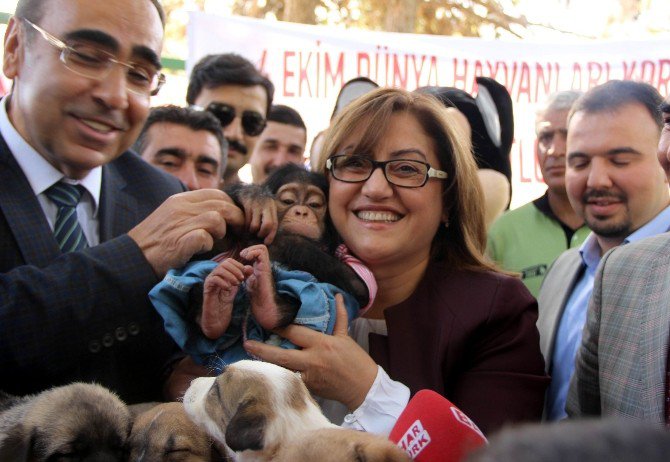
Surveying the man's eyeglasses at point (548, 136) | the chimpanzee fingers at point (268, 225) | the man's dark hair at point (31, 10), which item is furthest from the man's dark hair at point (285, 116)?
the chimpanzee fingers at point (268, 225)

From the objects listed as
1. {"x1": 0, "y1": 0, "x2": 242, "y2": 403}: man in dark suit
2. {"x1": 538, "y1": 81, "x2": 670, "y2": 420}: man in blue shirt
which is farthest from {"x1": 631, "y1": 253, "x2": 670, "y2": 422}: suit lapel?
{"x1": 0, "y1": 0, "x2": 242, "y2": 403}: man in dark suit

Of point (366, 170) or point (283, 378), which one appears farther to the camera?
point (366, 170)

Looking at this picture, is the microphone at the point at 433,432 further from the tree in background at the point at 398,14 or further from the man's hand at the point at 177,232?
the tree in background at the point at 398,14

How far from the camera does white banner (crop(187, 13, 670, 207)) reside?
260 inches

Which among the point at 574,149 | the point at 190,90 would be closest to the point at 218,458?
the point at 574,149

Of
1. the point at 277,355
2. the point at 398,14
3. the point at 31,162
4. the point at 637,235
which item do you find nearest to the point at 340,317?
the point at 277,355

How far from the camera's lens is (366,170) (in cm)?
294

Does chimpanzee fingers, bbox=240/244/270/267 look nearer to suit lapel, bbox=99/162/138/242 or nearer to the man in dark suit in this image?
the man in dark suit

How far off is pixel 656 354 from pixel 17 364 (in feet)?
6.50

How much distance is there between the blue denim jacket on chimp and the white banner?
14.4 ft

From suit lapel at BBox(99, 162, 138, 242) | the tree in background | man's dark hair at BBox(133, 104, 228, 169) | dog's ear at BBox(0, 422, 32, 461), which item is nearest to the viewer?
Answer: dog's ear at BBox(0, 422, 32, 461)

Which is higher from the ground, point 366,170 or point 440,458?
point 366,170

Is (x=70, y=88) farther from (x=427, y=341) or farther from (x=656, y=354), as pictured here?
(x=656, y=354)

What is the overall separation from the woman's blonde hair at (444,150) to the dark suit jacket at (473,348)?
0.79 feet
